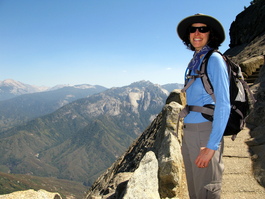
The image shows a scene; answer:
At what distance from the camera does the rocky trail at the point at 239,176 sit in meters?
7.95

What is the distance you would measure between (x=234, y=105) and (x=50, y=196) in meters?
8.73

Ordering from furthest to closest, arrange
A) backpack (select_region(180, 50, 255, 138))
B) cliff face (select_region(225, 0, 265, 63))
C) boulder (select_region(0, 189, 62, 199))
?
cliff face (select_region(225, 0, 265, 63)), boulder (select_region(0, 189, 62, 199)), backpack (select_region(180, 50, 255, 138))

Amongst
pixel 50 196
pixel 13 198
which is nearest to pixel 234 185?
pixel 50 196

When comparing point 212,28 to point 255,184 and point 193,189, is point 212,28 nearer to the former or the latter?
point 193,189

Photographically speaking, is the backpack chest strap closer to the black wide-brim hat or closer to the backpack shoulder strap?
the backpack shoulder strap

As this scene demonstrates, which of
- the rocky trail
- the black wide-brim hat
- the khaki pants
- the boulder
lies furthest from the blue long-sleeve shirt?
the boulder

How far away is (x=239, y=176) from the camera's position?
29.9ft

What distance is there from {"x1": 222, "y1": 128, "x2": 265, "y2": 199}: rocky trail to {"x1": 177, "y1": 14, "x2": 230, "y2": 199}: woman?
167 inches

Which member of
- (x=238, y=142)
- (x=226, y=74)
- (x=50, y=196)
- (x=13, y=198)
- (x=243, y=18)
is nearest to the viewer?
(x=226, y=74)

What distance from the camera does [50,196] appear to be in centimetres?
909

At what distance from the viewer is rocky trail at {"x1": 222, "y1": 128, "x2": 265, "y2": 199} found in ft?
26.1

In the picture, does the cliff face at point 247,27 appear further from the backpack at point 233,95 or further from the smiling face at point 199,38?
the backpack at point 233,95

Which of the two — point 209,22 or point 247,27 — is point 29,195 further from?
point 247,27

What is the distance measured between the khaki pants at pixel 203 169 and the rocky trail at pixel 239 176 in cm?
434
